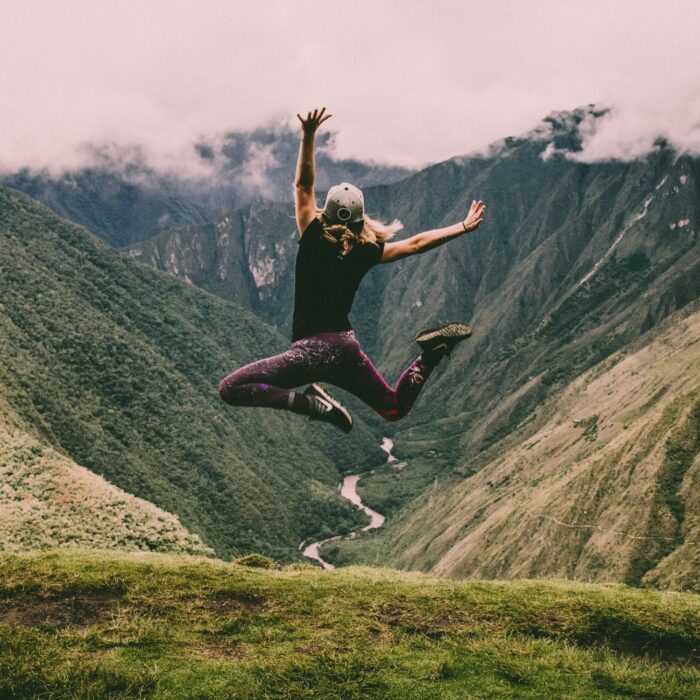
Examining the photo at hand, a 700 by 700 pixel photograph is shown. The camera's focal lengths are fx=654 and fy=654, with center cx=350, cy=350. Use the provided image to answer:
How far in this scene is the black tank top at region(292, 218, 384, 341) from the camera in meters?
7.57

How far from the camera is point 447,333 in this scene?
25.6 ft

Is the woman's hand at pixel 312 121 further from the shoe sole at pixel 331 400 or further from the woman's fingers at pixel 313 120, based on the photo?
the shoe sole at pixel 331 400

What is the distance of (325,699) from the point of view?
761cm

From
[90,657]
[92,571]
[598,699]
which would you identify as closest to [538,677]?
[598,699]

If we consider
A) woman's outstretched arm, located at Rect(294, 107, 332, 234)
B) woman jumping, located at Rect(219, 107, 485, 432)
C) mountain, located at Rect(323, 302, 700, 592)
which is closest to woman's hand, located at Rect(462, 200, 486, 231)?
woman jumping, located at Rect(219, 107, 485, 432)

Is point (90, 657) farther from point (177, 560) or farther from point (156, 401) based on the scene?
point (156, 401)

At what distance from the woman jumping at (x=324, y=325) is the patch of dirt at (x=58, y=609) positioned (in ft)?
14.8

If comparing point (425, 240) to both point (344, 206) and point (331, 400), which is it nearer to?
point (344, 206)

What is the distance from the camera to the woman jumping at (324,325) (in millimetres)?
7559

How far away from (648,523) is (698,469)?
36.0ft

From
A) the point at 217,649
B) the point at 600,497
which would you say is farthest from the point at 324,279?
the point at 600,497

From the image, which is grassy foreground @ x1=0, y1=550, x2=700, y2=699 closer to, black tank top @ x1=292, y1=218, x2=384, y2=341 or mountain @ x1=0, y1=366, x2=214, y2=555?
black tank top @ x1=292, y1=218, x2=384, y2=341

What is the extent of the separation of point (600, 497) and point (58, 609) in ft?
340

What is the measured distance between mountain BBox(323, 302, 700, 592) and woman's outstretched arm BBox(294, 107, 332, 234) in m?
74.2
